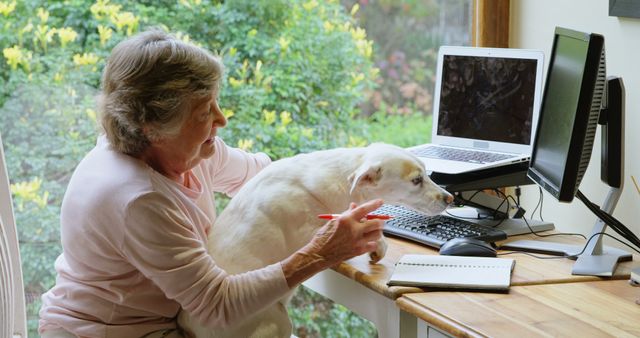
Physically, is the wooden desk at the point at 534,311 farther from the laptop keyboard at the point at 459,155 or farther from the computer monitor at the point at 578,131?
the laptop keyboard at the point at 459,155

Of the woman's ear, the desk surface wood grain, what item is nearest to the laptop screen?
the desk surface wood grain

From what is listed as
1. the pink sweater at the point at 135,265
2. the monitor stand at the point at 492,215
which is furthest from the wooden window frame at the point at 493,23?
the pink sweater at the point at 135,265

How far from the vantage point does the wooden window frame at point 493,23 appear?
3.02 metres

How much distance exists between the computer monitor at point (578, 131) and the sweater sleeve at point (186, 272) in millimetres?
685

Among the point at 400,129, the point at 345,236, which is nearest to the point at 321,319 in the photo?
the point at 400,129

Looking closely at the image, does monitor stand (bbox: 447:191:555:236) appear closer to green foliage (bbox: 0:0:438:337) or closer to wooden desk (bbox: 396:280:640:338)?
wooden desk (bbox: 396:280:640:338)

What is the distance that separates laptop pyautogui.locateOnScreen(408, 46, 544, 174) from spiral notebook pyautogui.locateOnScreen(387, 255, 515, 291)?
0.40m

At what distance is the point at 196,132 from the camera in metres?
1.93

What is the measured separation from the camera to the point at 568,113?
78.7 inches

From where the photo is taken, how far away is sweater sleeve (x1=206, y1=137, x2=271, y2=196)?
2.29 m

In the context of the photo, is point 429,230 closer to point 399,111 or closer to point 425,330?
point 425,330

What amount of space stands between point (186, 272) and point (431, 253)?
0.67m

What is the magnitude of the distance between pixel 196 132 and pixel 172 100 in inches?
3.8

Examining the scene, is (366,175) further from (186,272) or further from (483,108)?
(483,108)
